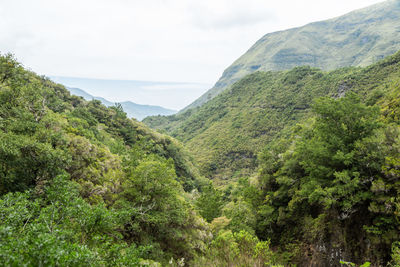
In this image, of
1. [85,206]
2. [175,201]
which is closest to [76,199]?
[85,206]

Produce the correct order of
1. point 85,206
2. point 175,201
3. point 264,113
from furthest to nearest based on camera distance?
point 264,113, point 175,201, point 85,206

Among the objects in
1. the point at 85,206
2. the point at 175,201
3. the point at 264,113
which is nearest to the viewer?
the point at 85,206

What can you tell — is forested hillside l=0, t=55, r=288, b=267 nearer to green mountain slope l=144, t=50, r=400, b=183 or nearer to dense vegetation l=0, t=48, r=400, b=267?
dense vegetation l=0, t=48, r=400, b=267

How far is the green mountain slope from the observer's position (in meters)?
78.8

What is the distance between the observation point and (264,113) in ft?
376

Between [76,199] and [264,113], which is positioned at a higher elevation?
[264,113]

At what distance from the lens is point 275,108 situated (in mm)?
113500

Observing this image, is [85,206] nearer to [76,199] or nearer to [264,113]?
[76,199]

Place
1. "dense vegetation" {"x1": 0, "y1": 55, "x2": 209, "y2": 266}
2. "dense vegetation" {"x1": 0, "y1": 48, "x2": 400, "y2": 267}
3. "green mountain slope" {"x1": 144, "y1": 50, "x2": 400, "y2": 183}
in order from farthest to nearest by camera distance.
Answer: "green mountain slope" {"x1": 144, "y1": 50, "x2": 400, "y2": 183} → "dense vegetation" {"x1": 0, "y1": 48, "x2": 400, "y2": 267} → "dense vegetation" {"x1": 0, "y1": 55, "x2": 209, "y2": 266}

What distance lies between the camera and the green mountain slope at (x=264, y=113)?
78750 millimetres

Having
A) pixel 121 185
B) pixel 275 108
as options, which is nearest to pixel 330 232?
pixel 121 185

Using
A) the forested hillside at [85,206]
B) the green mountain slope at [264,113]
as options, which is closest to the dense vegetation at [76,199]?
the forested hillside at [85,206]

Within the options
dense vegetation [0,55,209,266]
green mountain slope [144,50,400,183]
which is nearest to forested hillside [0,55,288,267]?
dense vegetation [0,55,209,266]

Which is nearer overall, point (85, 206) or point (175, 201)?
point (85, 206)
